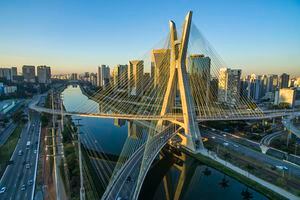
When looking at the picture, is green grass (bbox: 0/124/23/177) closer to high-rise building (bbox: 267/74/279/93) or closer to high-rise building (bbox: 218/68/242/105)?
high-rise building (bbox: 218/68/242/105)

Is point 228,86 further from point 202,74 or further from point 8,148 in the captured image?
point 8,148

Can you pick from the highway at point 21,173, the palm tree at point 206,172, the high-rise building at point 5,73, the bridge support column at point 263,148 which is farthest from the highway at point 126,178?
the high-rise building at point 5,73

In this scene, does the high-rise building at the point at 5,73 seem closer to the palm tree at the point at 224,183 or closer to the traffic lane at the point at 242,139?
the traffic lane at the point at 242,139

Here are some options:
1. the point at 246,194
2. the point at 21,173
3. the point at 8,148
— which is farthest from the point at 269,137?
the point at 8,148

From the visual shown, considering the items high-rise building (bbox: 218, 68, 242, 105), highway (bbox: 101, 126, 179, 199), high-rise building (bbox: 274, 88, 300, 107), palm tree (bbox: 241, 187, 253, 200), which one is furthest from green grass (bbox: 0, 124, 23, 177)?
high-rise building (bbox: 274, 88, 300, 107)

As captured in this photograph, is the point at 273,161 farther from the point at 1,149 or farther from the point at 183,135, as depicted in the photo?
the point at 1,149
